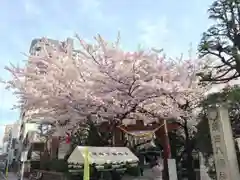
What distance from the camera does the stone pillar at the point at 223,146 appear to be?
22.6 ft

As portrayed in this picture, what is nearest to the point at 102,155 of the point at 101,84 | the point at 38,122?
the point at 101,84

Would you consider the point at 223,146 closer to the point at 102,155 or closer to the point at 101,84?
the point at 102,155

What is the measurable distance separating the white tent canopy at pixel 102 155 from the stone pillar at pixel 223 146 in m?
3.84

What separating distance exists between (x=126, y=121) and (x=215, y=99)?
16.4 feet

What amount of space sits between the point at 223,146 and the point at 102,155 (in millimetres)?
4436

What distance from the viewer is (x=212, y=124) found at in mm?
7586

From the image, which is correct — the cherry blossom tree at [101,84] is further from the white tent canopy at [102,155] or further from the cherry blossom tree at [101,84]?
the white tent canopy at [102,155]

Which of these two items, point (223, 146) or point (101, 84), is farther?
point (101, 84)

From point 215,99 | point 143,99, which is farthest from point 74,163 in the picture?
point 215,99

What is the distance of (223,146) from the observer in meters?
7.07

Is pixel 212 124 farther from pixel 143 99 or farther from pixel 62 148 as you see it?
pixel 62 148

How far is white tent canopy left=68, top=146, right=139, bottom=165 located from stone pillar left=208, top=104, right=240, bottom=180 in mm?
3841

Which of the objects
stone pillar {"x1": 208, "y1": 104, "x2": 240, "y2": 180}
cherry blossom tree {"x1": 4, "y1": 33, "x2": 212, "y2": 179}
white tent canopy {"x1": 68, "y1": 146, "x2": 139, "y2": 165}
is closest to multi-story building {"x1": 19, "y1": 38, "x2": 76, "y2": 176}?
cherry blossom tree {"x1": 4, "y1": 33, "x2": 212, "y2": 179}

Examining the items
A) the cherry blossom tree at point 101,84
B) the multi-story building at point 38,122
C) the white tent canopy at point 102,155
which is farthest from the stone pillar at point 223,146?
the multi-story building at point 38,122
